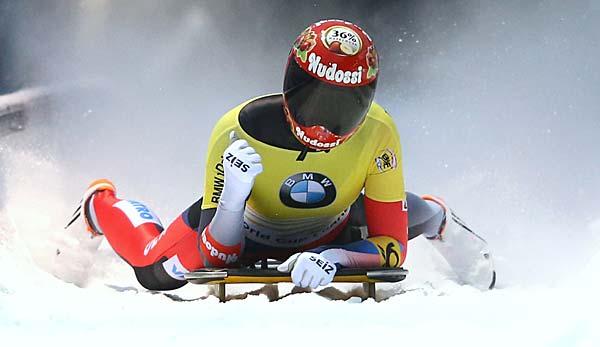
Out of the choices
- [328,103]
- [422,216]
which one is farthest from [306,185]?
[422,216]

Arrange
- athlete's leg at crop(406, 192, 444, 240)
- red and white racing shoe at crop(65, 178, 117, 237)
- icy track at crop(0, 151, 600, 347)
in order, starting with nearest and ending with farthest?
icy track at crop(0, 151, 600, 347), athlete's leg at crop(406, 192, 444, 240), red and white racing shoe at crop(65, 178, 117, 237)

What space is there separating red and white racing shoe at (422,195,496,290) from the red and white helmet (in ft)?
3.96

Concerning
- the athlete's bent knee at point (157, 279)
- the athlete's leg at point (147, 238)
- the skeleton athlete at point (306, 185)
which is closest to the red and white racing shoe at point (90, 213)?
the athlete's leg at point (147, 238)

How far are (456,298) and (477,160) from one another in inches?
130

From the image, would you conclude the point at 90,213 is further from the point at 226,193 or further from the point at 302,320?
the point at 302,320

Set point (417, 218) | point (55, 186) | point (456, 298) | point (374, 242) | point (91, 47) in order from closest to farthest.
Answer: point (456, 298)
point (374, 242)
point (417, 218)
point (55, 186)
point (91, 47)

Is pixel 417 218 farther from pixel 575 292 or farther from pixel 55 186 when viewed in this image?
pixel 55 186

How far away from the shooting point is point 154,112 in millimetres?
6395

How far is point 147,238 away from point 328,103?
1346 mm

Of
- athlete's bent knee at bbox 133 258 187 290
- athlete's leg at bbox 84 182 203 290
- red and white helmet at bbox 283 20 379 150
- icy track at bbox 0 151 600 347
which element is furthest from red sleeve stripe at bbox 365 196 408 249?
athlete's bent knee at bbox 133 258 187 290

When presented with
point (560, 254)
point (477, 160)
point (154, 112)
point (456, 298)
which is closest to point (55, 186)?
point (154, 112)

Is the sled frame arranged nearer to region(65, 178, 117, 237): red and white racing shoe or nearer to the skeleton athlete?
the skeleton athlete

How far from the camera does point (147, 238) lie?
3.94m

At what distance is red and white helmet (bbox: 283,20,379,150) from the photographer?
2.98m
